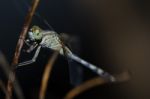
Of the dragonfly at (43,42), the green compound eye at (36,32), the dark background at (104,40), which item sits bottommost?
the dark background at (104,40)

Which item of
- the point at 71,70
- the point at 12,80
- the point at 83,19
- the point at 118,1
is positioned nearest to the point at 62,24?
the point at 83,19

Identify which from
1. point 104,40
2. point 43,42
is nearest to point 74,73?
point 43,42

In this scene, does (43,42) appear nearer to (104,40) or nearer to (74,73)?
(74,73)

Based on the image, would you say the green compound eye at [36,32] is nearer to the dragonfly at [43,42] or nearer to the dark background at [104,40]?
the dragonfly at [43,42]

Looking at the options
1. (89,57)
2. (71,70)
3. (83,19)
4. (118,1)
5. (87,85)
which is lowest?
(89,57)

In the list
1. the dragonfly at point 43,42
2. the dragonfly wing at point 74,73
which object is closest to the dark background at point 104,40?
the dragonfly wing at point 74,73

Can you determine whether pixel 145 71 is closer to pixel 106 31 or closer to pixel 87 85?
pixel 106 31
